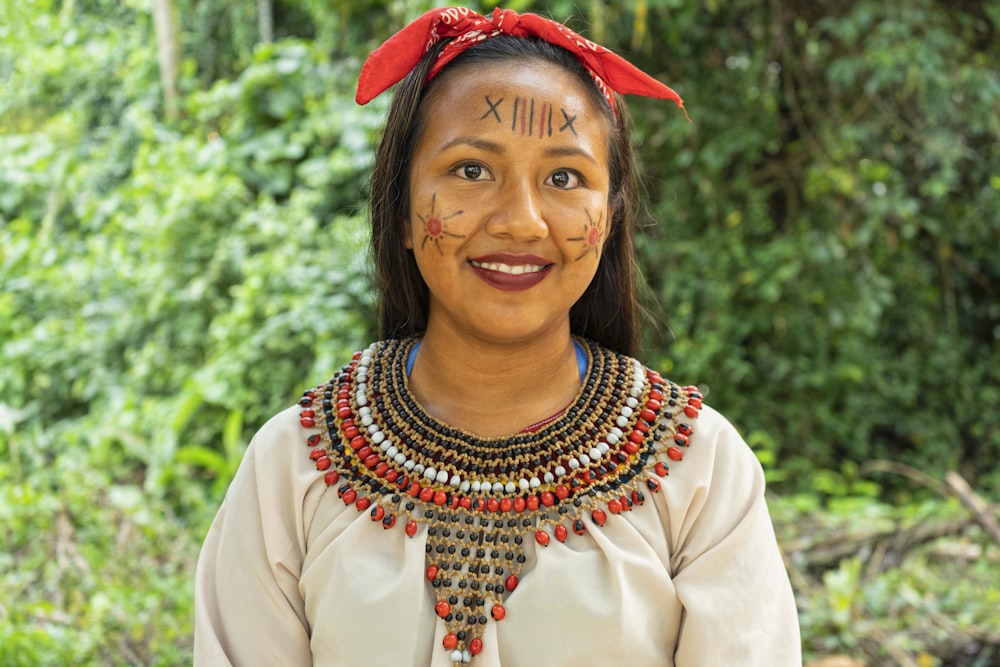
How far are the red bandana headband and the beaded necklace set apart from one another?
1.70 ft

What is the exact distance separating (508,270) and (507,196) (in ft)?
0.38

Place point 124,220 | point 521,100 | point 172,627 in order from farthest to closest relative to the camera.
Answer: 1. point 124,220
2. point 172,627
3. point 521,100

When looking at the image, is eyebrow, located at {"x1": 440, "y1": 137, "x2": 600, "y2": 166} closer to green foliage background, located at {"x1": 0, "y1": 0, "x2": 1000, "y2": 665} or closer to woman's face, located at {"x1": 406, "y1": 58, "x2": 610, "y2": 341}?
woman's face, located at {"x1": 406, "y1": 58, "x2": 610, "y2": 341}

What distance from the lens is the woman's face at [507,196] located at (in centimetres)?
146

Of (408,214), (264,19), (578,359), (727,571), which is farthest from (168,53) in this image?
(727,571)

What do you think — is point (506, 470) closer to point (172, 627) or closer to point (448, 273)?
point (448, 273)

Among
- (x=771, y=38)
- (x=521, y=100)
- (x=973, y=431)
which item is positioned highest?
(x=521, y=100)

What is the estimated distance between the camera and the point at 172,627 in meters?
2.94

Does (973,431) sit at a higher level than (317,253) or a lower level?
lower

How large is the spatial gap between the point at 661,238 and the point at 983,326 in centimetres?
223

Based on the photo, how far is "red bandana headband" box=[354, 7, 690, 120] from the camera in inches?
60.6

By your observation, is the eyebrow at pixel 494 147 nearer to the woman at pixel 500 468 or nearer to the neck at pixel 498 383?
the woman at pixel 500 468

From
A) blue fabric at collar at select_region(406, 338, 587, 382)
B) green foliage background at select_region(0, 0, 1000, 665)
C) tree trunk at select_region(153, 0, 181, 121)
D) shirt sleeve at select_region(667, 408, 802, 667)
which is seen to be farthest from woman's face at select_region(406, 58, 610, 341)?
tree trunk at select_region(153, 0, 181, 121)

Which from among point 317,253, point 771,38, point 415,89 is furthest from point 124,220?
point 415,89
